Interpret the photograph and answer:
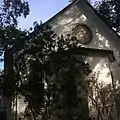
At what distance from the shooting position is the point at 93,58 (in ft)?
46.9

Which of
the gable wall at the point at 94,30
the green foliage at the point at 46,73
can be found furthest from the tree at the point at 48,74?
the gable wall at the point at 94,30

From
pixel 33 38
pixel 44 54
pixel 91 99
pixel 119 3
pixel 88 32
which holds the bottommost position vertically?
pixel 91 99

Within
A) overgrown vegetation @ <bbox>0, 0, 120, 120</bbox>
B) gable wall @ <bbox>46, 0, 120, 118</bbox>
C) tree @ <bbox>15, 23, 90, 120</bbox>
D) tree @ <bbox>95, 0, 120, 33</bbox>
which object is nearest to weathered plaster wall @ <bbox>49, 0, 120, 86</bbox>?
gable wall @ <bbox>46, 0, 120, 118</bbox>

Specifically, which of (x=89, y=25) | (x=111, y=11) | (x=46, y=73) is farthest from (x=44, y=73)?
(x=111, y=11)

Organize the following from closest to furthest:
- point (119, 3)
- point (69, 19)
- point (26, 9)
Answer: point (26, 9) < point (69, 19) < point (119, 3)

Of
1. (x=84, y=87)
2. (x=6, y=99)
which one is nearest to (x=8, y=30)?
(x=6, y=99)

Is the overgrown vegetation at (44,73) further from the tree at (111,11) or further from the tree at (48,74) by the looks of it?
the tree at (111,11)

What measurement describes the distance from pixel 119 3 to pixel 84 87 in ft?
31.1

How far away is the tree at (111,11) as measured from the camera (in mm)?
19547

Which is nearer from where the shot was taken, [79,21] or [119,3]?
[79,21]

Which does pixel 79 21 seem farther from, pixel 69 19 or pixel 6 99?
pixel 6 99

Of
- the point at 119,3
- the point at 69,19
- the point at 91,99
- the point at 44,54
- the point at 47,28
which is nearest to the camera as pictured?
the point at 44,54

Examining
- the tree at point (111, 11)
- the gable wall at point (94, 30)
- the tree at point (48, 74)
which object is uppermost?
the tree at point (111, 11)

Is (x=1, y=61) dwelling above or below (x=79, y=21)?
below
